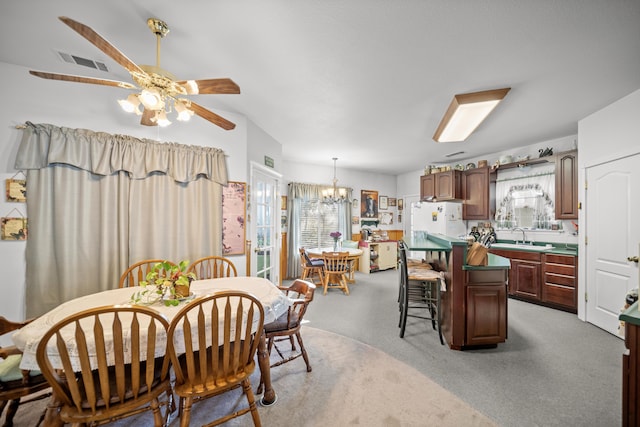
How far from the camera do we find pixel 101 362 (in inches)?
41.5

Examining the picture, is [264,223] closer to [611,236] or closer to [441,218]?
[441,218]

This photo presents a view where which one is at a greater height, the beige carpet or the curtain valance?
the curtain valance

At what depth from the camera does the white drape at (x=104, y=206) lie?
200 centimetres

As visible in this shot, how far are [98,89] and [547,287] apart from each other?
5.95 meters

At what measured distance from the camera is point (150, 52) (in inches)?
71.2

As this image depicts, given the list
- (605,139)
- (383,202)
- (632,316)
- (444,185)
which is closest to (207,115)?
(632,316)

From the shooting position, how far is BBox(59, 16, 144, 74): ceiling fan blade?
1025mm

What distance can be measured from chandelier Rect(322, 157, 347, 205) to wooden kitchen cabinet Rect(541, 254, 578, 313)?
366 cm

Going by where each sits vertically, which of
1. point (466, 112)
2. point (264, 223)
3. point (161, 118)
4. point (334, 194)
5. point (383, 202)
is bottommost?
point (264, 223)

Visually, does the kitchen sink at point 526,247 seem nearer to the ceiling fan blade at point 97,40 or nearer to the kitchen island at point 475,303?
the kitchen island at point 475,303

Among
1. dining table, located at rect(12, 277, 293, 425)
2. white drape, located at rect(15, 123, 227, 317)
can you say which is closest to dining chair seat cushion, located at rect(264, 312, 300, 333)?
dining table, located at rect(12, 277, 293, 425)

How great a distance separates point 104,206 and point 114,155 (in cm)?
49

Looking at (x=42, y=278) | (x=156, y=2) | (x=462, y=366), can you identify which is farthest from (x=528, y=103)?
(x=42, y=278)

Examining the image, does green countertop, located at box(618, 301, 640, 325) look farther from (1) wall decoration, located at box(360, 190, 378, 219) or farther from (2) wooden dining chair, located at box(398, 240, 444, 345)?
(1) wall decoration, located at box(360, 190, 378, 219)
